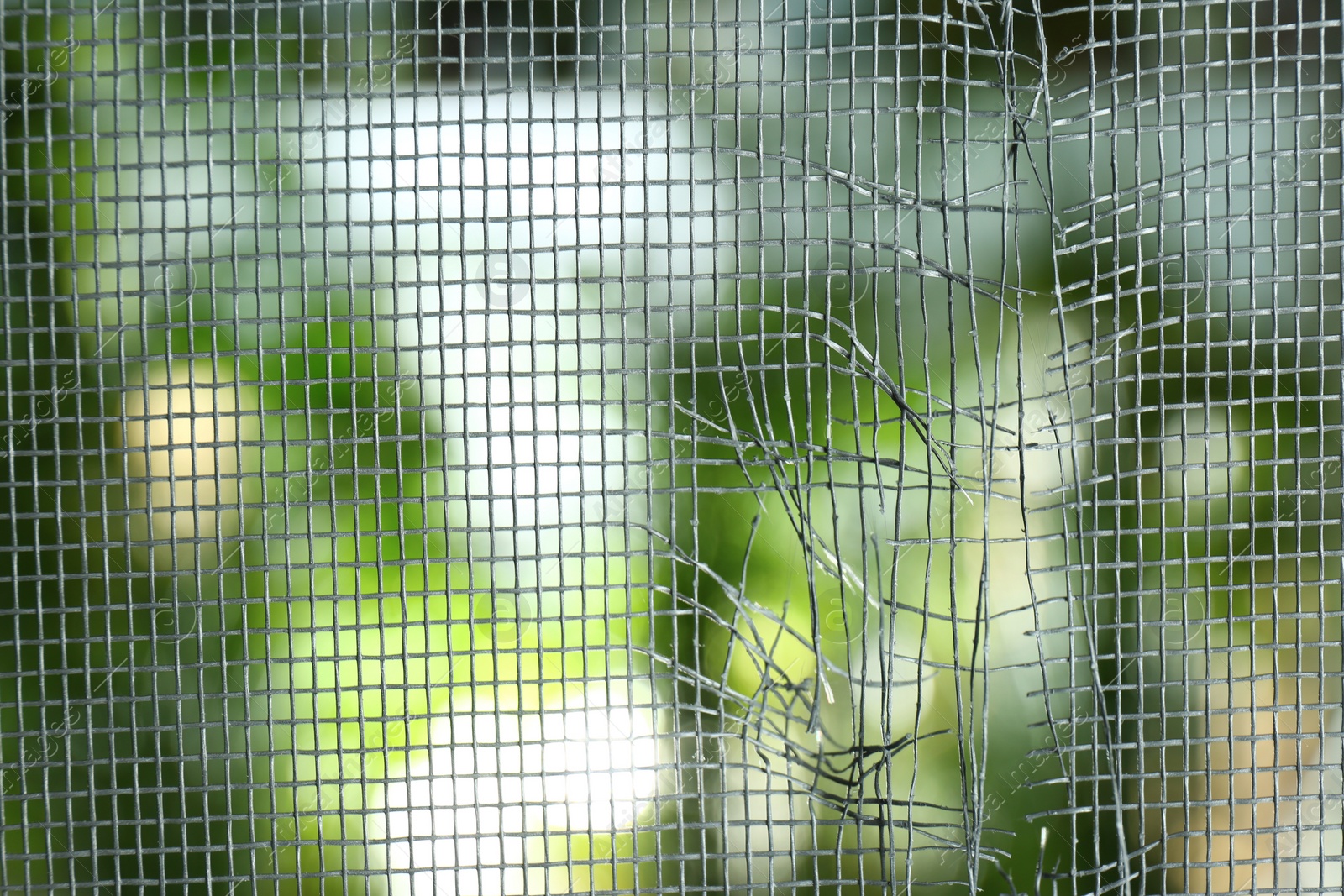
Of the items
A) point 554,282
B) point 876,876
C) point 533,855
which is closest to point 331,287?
point 554,282

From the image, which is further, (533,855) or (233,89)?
(533,855)

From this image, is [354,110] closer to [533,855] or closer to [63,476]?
[63,476]

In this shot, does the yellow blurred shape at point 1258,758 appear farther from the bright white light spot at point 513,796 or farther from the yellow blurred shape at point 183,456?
the yellow blurred shape at point 183,456

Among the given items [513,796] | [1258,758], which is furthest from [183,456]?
[1258,758]

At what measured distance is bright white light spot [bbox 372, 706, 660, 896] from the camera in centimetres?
62

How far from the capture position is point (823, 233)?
0.69 metres

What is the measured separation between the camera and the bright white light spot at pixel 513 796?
2.03ft

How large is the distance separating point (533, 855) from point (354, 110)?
60cm

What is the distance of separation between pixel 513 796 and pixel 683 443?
A: 0.29 m

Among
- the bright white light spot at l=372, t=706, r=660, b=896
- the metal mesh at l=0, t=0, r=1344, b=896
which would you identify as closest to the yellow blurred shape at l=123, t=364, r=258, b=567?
the metal mesh at l=0, t=0, r=1344, b=896

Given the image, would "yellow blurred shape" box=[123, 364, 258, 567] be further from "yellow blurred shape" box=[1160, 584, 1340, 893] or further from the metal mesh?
"yellow blurred shape" box=[1160, 584, 1340, 893]

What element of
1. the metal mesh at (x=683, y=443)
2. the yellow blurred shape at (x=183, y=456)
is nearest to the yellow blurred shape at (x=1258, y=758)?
the metal mesh at (x=683, y=443)

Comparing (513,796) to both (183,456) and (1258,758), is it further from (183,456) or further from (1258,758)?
(1258,758)

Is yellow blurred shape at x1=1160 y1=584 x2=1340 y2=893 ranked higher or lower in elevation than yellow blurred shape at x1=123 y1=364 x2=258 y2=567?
lower
